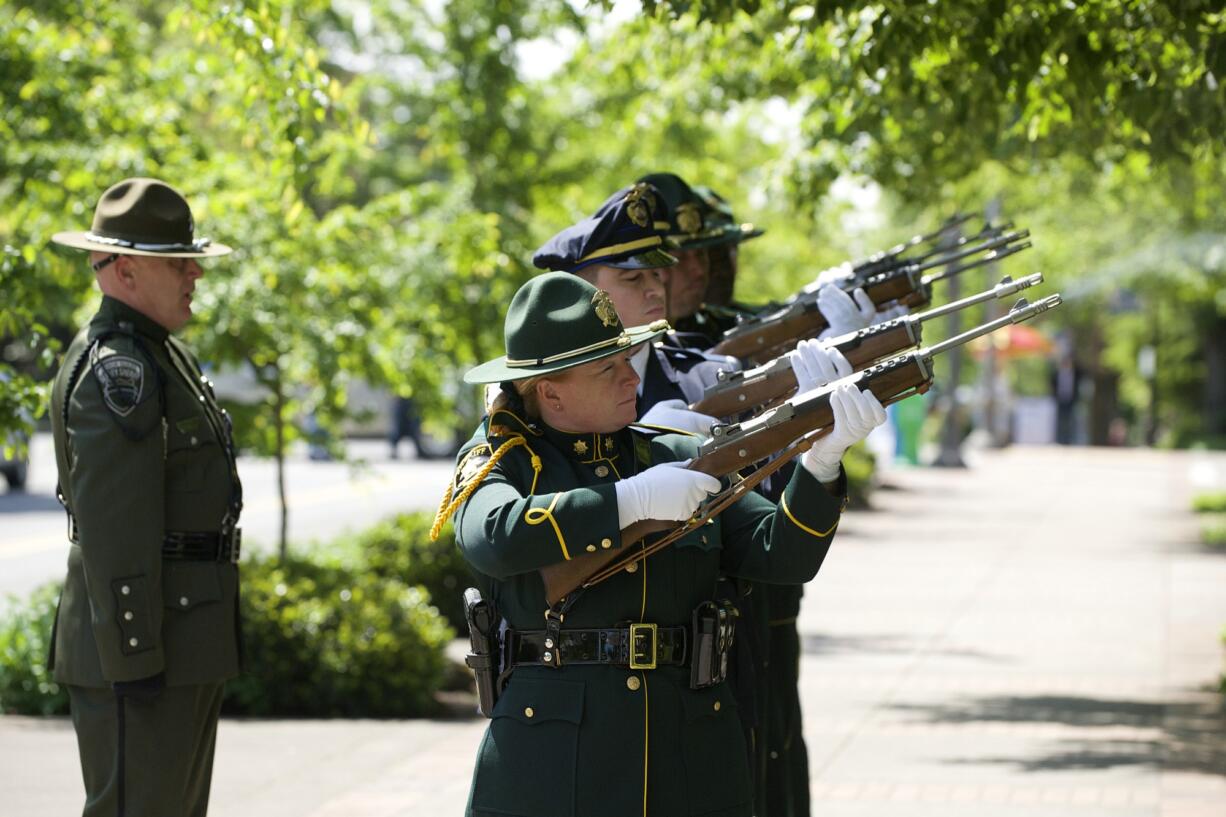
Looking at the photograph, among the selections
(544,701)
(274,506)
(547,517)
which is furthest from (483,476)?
(274,506)

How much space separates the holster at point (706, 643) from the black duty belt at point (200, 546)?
1.58 metres

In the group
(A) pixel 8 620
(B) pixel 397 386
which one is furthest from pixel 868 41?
(A) pixel 8 620

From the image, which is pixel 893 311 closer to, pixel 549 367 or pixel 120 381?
pixel 549 367

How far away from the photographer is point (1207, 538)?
18.5 meters

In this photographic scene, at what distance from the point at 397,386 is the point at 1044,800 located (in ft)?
14.9

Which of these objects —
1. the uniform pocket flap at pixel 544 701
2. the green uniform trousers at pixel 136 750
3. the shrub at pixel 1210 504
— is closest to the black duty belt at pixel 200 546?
the green uniform trousers at pixel 136 750

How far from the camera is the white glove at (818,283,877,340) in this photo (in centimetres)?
497

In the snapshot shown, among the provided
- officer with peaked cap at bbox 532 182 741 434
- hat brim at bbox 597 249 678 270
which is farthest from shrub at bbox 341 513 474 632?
hat brim at bbox 597 249 678 270

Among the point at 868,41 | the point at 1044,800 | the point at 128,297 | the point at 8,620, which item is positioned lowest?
the point at 1044,800

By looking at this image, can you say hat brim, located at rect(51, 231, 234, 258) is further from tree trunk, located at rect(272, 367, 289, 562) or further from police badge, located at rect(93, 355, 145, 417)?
tree trunk, located at rect(272, 367, 289, 562)

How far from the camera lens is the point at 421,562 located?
11.1 meters

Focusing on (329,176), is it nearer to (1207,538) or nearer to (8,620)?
(8,620)

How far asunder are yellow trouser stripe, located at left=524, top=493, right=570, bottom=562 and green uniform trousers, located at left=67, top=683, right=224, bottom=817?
4.87ft

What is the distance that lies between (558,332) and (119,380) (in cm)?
145
